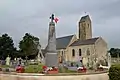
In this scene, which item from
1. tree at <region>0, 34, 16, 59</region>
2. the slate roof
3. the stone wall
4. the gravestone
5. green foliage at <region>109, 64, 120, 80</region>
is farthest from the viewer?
tree at <region>0, 34, 16, 59</region>

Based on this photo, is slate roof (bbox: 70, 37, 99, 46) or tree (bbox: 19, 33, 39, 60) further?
tree (bbox: 19, 33, 39, 60)

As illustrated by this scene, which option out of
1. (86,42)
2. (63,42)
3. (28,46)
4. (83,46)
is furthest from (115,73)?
(63,42)

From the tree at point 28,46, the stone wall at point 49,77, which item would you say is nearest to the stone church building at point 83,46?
the tree at point 28,46

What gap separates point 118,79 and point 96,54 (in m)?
52.1

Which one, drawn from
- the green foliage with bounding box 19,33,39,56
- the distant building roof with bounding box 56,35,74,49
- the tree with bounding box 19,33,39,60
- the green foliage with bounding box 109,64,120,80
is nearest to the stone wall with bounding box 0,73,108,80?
the green foliage with bounding box 109,64,120,80

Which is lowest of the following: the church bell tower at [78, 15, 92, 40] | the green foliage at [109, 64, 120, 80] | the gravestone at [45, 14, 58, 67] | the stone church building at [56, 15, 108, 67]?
the green foliage at [109, 64, 120, 80]

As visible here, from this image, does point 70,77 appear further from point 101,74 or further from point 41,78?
point 101,74

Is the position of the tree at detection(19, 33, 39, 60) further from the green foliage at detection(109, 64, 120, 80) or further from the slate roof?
the green foliage at detection(109, 64, 120, 80)

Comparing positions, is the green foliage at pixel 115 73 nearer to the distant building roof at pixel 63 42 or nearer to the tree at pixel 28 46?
the tree at pixel 28 46

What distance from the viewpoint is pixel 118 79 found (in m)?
12.7

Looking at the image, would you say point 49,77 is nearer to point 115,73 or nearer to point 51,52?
point 115,73

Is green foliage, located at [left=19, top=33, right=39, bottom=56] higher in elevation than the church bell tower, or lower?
lower

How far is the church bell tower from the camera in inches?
3071

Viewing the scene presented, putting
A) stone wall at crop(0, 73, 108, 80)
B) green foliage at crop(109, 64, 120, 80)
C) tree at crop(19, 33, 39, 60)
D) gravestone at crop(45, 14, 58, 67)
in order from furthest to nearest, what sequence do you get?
tree at crop(19, 33, 39, 60)
gravestone at crop(45, 14, 58, 67)
stone wall at crop(0, 73, 108, 80)
green foliage at crop(109, 64, 120, 80)
